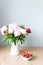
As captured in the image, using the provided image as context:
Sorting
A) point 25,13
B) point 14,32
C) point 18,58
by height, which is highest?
point 25,13

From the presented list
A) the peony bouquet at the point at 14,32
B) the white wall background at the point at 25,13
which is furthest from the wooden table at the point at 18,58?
the white wall background at the point at 25,13

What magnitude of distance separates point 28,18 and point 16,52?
57cm

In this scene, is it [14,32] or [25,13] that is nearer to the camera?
[14,32]

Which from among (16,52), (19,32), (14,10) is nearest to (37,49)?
(16,52)

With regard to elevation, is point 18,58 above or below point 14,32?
below

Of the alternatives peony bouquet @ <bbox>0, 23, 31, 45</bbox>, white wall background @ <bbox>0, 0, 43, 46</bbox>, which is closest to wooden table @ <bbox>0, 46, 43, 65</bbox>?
peony bouquet @ <bbox>0, 23, 31, 45</bbox>

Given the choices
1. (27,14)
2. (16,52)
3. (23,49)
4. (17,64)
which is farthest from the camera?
(27,14)

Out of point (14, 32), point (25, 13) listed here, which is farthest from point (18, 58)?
point (25, 13)

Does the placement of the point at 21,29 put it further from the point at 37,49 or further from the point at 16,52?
the point at 37,49

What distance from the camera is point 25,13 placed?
207 cm

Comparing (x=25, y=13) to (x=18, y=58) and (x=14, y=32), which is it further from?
(x=18, y=58)

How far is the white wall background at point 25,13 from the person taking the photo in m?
2.04

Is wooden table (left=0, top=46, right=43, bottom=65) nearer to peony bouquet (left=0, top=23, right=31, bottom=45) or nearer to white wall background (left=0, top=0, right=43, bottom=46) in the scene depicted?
peony bouquet (left=0, top=23, right=31, bottom=45)

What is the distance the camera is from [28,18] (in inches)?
82.1
